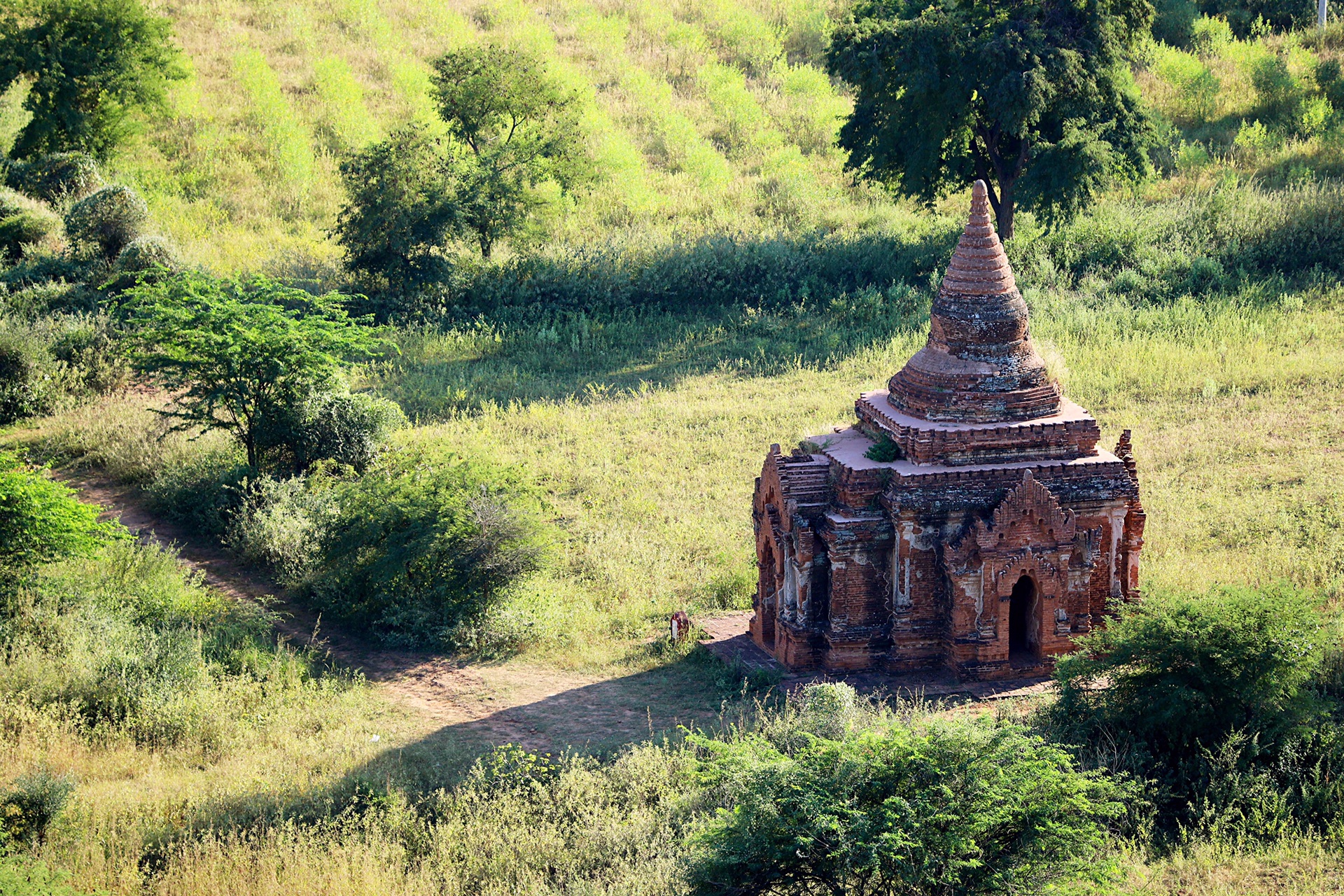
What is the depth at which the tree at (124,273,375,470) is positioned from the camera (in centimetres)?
2075

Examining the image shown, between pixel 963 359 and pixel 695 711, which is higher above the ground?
pixel 963 359

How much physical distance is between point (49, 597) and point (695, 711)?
819cm

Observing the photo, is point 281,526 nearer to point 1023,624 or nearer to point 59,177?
point 1023,624

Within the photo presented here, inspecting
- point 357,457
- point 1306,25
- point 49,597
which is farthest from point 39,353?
point 1306,25

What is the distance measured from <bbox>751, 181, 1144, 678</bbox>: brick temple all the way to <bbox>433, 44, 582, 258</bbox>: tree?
1690 cm

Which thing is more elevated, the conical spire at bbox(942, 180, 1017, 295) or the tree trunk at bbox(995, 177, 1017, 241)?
the conical spire at bbox(942, 180, 1017, 295)

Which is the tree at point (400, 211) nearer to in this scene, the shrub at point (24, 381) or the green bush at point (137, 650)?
the shrub at point (24, 381)

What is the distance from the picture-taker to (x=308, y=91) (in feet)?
137

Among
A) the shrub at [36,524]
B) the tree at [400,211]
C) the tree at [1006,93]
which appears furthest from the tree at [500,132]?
the shrub at [36,524]

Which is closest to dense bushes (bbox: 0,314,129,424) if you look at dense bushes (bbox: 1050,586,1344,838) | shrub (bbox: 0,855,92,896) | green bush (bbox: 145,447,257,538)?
green bush (bbox: 145,447,257,538)

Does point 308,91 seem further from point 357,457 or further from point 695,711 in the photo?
point 695,711

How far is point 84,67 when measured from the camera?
117 ft

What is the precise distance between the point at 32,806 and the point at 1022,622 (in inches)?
414

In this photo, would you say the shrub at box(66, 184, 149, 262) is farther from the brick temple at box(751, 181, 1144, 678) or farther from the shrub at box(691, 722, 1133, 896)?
the shrub at box(691, 722, 1133, 896)
